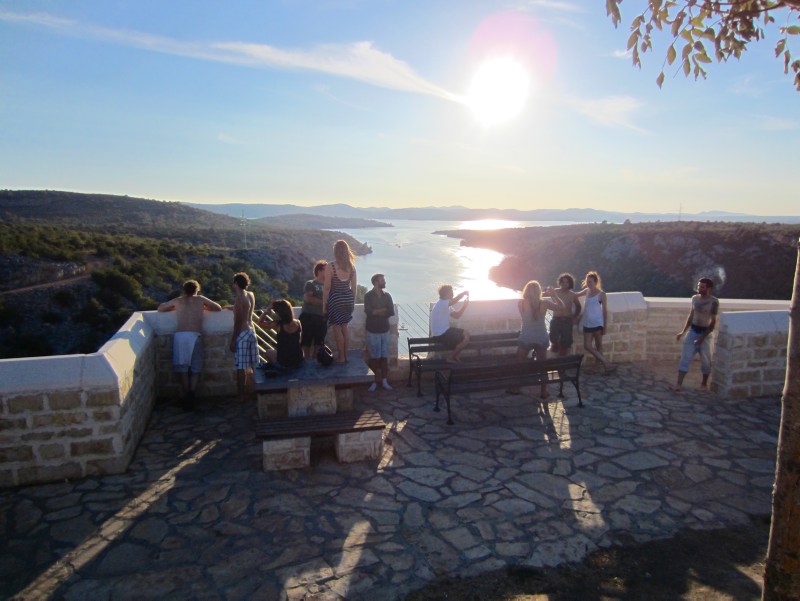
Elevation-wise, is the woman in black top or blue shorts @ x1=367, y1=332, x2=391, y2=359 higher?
the woman in black top

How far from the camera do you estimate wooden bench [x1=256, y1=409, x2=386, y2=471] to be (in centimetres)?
423

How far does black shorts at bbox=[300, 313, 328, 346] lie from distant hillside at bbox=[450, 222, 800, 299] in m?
37.1

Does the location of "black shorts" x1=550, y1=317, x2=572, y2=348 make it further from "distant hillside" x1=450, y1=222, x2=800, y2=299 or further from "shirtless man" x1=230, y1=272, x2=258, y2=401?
"distant hillside" x1=450, y1=222, x2=800, y2=299

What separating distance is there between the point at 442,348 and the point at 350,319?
4.30 feet

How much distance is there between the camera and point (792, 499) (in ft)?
7.37

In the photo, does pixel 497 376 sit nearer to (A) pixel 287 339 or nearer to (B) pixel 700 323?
(A) pixel 287 339

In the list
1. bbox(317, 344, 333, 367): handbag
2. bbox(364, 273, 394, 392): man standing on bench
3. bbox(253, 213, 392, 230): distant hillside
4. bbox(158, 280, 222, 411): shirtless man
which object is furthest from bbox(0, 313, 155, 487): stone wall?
bbox(253, 213, 392, 230): distant hillside

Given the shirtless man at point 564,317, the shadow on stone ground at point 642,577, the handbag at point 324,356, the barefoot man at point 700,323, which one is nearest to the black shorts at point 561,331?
the shirtless man at point 564,317

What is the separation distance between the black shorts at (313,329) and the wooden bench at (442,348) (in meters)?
1.11

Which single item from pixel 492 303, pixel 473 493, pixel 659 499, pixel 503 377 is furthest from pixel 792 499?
pixel 492 303

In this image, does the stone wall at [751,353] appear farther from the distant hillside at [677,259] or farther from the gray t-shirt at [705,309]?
the distant hillside at [677,259]

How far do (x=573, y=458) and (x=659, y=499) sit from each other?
2.52 feet

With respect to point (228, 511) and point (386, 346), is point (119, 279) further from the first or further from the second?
point (228, 511)

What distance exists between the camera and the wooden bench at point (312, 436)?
4.23 metres
